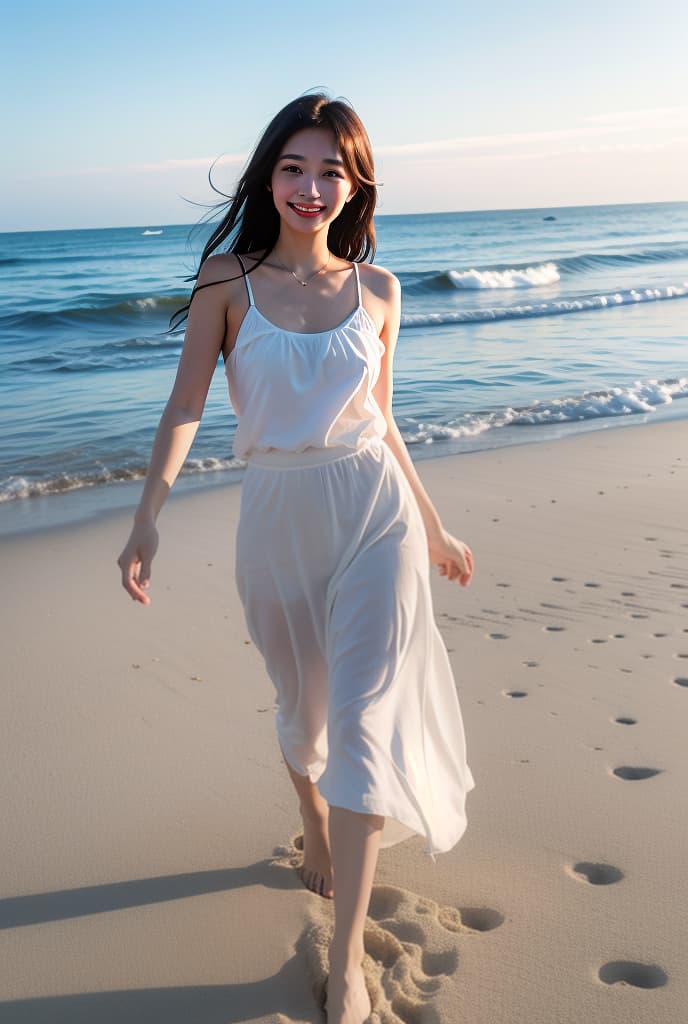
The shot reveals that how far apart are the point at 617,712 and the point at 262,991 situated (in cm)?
177

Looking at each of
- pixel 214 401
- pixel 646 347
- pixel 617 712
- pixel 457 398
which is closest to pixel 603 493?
pixel 617 712

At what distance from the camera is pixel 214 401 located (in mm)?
11375

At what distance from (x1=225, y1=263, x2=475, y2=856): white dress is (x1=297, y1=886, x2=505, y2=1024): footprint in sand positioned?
0.92 ft

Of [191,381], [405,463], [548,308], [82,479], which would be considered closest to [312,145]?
[191,381]

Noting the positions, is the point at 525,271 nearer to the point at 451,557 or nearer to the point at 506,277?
the point at 506,277

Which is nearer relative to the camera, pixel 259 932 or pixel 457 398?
pixel 259 932

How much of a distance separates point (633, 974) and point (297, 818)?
1.13m

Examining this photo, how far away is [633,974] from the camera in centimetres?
248

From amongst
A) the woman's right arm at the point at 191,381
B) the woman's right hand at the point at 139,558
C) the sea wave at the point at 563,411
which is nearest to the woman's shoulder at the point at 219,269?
the woman's right arm at the point at 191,381

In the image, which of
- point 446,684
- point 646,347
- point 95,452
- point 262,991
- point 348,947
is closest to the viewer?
point 348,947

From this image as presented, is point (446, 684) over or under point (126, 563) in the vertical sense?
under

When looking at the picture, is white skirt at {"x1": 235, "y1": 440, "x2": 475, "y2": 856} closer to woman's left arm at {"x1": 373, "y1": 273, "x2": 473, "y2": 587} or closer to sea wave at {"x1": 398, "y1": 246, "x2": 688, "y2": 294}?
woman's left arm at {"x1": 373, "y1": 273, "x2": 473, "y2": 587}

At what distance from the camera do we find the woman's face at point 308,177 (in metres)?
2.69

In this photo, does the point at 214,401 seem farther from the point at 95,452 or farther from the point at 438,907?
the point at 438,907
